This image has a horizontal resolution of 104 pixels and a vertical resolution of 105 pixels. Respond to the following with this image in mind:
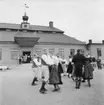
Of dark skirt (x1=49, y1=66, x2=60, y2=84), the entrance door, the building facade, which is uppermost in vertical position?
the building facade

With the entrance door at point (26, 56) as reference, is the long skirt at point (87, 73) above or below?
below

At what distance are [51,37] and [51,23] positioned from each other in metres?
8.00

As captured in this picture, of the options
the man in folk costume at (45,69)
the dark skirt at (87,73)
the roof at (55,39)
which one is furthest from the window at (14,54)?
the dark skirt at (87,73)

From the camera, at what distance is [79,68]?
6180mm

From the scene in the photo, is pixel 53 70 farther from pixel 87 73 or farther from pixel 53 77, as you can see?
pixel 87 73

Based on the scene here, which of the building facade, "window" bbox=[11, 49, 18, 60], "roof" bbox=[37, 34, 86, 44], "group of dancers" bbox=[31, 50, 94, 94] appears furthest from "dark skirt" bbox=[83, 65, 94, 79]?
"roof" bbox=[37, 34, 86, 44]

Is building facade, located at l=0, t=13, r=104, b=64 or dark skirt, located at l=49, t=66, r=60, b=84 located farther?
building facade, located at l=0, t=13, r=104, b=64

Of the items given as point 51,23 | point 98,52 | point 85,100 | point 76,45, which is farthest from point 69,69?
point 51,23

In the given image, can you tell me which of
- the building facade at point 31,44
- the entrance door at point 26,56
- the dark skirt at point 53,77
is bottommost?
the dark skirt at point 53,77

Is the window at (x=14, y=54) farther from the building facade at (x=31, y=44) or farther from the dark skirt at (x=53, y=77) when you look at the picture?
the dark skirt at (x=53, y=77)

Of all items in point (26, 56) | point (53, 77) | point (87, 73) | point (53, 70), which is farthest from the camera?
→ point (26, 56)

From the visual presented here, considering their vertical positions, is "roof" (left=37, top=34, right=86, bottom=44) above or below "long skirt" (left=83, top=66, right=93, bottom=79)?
above

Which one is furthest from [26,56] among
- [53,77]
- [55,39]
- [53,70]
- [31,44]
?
[53,77]

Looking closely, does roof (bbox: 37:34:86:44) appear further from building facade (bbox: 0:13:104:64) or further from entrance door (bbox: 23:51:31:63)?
entrance door (bbox: 23:51:31:63)
